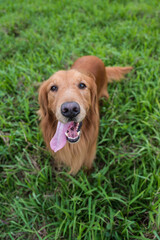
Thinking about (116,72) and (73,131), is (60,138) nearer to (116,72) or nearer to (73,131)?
(73,131)

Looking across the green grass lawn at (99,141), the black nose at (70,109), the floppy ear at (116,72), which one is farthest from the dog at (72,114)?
the floppy ear at (116,72)

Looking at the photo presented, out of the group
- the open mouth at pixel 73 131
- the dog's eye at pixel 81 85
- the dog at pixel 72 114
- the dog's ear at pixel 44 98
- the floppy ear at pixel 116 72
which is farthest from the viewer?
the floppy ear at pixel 116 72

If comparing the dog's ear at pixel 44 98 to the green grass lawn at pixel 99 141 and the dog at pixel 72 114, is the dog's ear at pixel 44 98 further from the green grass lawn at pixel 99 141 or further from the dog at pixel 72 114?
the green grass lawn at pixel 99 141

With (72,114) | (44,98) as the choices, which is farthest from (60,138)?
(44,98)

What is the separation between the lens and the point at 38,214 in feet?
6.86

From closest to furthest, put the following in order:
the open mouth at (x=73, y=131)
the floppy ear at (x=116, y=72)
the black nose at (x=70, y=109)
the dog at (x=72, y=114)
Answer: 1. the black nose at (x=70, y=109)
2. the dog at (x=72, y=114)
3. the open mouth at (x=73, y=131)
4. the floppy ear at (x=116, y=72)

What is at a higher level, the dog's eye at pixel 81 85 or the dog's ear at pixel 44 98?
the dog's eye at pixel 81 85

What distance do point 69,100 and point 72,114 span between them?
0.50ft

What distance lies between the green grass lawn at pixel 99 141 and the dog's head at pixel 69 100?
64 centimetres

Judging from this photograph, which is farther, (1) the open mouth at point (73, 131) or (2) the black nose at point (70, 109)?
(1) the open mouth at point (73, 131)

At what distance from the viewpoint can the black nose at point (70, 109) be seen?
162cm

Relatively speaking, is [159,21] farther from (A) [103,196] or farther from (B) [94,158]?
(A) [103,196]

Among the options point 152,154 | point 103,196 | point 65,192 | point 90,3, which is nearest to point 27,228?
point 65,192

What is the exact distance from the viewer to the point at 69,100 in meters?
1.69
